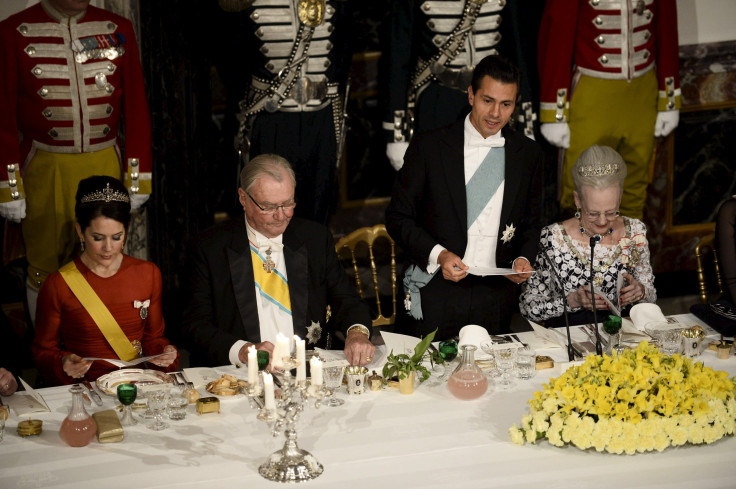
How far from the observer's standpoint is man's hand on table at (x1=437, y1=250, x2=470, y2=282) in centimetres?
333

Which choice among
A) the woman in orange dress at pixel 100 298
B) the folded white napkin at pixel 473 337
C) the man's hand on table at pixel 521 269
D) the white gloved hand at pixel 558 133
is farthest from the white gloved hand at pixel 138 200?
the white gloved hand at pixel 558 133

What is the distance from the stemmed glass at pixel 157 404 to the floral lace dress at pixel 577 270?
1528 mm

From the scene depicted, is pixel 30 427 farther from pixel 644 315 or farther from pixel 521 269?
pixel 644 315

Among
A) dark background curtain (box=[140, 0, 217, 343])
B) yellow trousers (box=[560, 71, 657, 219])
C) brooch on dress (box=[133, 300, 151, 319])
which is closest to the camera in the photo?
brooch on dress (box=[133, 300, 151, 319])

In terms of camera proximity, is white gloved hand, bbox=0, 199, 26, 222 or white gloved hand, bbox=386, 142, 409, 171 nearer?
white gloved hand, bbox=0, 199, 26, 222

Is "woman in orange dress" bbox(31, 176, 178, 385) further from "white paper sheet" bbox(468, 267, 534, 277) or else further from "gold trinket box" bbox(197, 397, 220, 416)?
"white paper sheet" bbox(468, 267, 534, 277)

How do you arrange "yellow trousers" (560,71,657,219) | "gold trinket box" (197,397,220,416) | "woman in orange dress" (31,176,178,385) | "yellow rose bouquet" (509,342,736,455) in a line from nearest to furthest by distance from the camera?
"yellow rose bouquet" (509,342,736,455) < "gold trinket box" (197,397,220,416) < "woman in orange dress" (31,176,178,385) < "yellow trousers" (560,71,657,219)

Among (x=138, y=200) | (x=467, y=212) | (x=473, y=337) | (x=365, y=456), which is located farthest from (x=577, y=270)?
(x=138, y=200)

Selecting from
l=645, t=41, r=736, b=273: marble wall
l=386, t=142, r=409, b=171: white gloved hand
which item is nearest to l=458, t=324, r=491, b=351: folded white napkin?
l=386, t=142, r=409, b=171: white gloved hand

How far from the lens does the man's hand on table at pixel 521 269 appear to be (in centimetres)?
339

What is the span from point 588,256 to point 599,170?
0.30 meters

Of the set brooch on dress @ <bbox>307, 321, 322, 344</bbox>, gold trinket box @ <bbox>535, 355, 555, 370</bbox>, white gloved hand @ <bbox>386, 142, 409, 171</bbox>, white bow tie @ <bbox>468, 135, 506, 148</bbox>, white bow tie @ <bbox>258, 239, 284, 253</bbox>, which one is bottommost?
brooch on dress @ <bbox>307, 321, 322, 344</bbox>

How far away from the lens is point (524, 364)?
288cm

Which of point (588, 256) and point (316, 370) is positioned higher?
point (316, 370)
